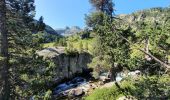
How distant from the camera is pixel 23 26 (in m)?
26.4

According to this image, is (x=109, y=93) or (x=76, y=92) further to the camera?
(x=76, y=92)

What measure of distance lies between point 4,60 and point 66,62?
34.8 m

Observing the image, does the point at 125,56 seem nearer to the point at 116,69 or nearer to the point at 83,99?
the point at 83,99

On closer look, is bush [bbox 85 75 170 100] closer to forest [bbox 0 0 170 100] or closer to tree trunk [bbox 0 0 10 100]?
forest [bbox 0 0 170 100]

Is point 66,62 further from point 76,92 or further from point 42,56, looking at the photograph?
point 42,56

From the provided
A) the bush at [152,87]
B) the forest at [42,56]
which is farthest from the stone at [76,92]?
the bush at [152,87]

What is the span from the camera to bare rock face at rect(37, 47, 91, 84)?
2222 inches

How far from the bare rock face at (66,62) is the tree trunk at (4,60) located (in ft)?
99.4

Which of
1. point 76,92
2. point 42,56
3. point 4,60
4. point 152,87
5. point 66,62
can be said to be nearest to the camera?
point 4,60

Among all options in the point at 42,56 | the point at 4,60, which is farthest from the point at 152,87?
the point at 4,60

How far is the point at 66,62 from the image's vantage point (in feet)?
194

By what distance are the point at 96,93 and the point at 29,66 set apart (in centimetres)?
2000

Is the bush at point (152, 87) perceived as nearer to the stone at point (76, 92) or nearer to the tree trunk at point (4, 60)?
the tree trunk at point (4, 60)

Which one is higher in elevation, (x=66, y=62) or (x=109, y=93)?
(x=66, y=62)
